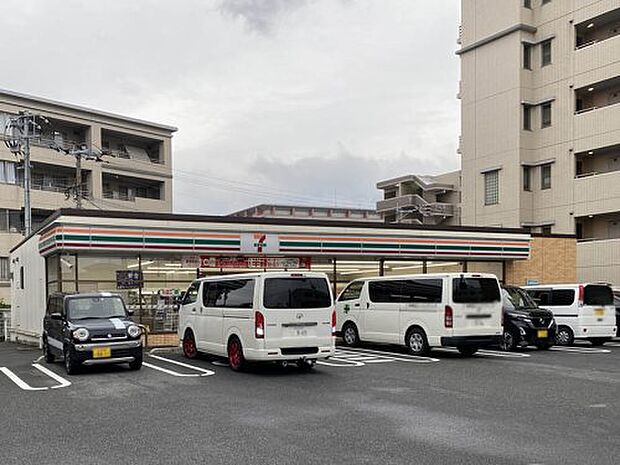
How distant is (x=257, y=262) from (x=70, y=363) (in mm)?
9402

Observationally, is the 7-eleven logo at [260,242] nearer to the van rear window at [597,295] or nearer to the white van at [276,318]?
the white van at [276,318]

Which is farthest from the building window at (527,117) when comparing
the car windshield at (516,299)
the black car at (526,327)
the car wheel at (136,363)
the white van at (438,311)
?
the car wheel at (136,363)

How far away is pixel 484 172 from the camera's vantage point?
37844mm

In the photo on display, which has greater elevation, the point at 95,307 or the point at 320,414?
the point at 95,307

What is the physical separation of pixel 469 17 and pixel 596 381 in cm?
3215

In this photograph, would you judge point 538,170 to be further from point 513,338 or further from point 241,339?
point 241,339

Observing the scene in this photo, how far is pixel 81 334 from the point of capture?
Result: 13320mm

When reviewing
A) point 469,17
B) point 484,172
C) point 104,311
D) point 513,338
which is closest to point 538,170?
point 484,172

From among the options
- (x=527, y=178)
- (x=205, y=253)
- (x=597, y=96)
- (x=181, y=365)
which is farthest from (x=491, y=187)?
(x=181, y=365)

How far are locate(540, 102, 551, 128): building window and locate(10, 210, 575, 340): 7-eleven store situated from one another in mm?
11722

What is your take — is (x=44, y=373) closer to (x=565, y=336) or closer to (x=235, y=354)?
(x=235, y=354)

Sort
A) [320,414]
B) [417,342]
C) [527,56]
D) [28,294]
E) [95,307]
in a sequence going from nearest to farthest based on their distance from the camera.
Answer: [320,414] → [95,307] → [417,342] → [28,294] → [527,56]

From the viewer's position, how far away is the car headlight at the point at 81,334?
13.3 metres

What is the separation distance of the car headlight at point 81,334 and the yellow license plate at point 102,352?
310mm
